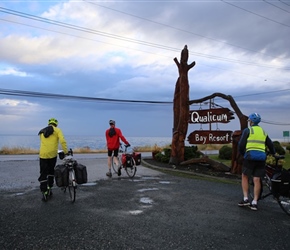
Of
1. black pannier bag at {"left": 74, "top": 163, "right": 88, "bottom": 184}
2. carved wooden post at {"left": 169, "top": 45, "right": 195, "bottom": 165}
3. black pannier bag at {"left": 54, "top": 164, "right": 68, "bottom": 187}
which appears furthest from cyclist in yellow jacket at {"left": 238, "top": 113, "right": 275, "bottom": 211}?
carved wooden post at {"left": 169, "top": 45, "right": 195, "bottom": 165}

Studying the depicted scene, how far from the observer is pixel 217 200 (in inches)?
295

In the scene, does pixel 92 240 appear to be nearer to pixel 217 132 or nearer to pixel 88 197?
pixel 88 197

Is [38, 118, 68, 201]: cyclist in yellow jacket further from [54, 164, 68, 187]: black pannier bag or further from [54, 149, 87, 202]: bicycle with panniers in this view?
[54, 164, 68, 187]: black pannier bag

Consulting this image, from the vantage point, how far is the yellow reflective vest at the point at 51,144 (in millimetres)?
7680

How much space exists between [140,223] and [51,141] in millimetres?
3355

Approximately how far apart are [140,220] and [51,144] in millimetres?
3192

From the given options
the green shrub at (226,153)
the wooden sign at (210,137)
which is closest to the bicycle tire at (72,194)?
the wooden sign at (210,137)

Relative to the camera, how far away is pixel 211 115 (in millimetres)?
13992

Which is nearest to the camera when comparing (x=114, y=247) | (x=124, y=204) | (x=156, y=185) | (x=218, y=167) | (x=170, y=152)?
(x=114, y=247)

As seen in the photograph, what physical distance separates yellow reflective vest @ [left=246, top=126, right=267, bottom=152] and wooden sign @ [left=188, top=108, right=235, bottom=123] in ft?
21.7

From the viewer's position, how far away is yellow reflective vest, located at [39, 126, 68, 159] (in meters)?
7.68

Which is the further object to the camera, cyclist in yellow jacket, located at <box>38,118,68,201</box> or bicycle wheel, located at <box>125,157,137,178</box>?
bicycle wheel, located at <box>125,157,137,178</box>

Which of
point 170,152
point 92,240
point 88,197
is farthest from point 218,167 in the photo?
point 92,240

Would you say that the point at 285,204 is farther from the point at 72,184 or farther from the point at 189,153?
the point at 189,153
